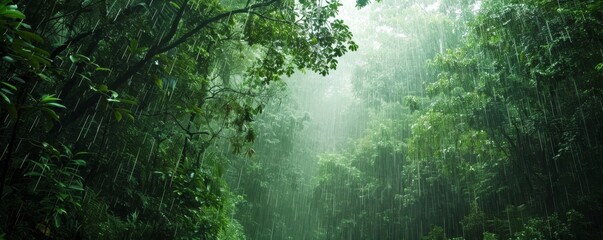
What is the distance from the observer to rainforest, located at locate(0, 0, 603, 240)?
272 centimetres

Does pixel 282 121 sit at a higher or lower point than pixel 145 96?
higher

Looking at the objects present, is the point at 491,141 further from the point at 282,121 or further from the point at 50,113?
the point at 50,113

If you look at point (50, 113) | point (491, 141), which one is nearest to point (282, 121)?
point (491, 141)

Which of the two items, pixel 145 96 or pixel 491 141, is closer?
pixel 145 96

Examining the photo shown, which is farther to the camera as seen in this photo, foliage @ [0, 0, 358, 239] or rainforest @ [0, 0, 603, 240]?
foliage @ [0, 0, 358, 239]

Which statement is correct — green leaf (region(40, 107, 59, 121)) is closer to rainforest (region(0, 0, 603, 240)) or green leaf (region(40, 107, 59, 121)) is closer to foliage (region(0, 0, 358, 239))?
rainforest (region(0, 0, 603, 240))

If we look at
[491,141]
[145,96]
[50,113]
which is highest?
[491,141]

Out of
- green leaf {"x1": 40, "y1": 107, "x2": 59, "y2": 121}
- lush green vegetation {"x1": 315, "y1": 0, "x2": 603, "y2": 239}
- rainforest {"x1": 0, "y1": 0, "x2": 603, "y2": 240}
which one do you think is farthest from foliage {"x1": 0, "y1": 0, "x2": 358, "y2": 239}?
lush green vegetation {"x1": 315, "y1": 0, "x2": 603, "y2": 239}

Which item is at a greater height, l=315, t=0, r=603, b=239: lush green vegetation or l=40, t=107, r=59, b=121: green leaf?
l=315, t=0, r=603, b=239: lush green vegetation

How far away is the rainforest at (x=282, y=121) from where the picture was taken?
2723 millimetres

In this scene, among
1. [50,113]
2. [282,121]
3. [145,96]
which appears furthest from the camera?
[282,121]

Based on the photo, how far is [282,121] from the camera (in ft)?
56.4

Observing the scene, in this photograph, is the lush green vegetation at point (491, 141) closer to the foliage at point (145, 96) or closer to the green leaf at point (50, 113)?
the foliage at point (145, 96)

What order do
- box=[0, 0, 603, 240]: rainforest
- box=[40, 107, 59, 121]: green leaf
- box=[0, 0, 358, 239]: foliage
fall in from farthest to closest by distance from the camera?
box=[0, 0, 358, 239]: foliage < box=[0, 0, 603, 240]: rainforest < box=[40, 107, 59, 121]: green leaf
